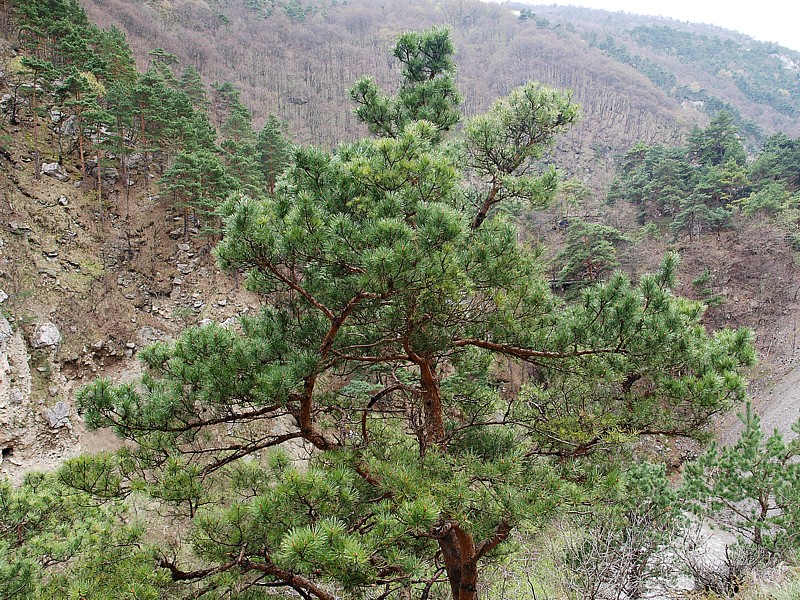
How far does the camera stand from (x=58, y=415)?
10008mm

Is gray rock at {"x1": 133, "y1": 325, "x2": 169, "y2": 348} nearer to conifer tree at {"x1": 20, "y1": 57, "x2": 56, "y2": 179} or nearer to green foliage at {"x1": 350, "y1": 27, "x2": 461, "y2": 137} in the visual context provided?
conifer tree at {"x1": 20, "y1": 57, "x2": 56, "y2": 179}

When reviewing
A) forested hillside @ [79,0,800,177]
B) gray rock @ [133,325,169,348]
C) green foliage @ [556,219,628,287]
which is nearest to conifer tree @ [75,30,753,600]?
gray rock @ [133,325,169,348]

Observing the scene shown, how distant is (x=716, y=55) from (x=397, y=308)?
84.3 metres

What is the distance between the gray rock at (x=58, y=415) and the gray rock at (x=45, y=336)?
1618mm

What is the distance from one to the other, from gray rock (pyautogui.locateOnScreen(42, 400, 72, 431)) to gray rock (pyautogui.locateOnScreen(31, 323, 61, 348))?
1.62 m

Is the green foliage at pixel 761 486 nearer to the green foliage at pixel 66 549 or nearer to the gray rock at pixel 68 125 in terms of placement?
the green foliage at pixel 66 549

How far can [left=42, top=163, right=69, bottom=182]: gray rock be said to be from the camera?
14145mm

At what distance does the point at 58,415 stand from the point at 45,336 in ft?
7.10

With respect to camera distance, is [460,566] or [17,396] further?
[17,396]

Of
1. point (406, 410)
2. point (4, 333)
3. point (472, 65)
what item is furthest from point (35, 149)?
point (472, 65)

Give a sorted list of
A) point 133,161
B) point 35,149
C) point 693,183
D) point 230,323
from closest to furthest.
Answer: point 230,323, point 35,149, point 133,161, point 693,183

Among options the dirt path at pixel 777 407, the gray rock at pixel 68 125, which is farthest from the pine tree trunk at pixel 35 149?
the dirt path at pixel 777 407

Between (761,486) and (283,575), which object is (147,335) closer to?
(283,575)

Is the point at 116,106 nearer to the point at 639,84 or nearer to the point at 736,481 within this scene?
the point at 736,481
